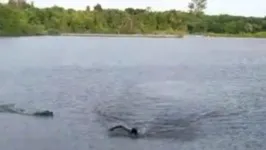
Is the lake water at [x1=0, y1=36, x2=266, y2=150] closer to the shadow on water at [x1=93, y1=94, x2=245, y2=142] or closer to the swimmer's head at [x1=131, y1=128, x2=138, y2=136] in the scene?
the shadow on water at [x1=93, y1=94, x2=245, y2=142]

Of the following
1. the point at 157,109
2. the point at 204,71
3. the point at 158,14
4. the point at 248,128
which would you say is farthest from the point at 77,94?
the point at 158,14

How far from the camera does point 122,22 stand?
226ft

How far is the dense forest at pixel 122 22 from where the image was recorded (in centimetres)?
6431

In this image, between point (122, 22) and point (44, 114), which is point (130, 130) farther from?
point (122, 22)

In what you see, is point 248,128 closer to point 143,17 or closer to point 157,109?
point 157,109

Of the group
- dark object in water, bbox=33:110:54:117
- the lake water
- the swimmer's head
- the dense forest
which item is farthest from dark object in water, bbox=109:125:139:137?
the dense forest

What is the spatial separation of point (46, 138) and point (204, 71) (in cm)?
1436

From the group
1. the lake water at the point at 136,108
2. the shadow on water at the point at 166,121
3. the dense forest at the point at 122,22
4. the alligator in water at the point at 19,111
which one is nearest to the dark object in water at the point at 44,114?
the alligator in water at the point at 19,111

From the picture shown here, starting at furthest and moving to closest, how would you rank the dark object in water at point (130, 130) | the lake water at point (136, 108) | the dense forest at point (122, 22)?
the dense forest at point (122, 22) → the dark object in water at point (130, 130) → the lake water at point (136, 108)

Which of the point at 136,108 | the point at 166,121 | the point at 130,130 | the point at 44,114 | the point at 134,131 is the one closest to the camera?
the point at 134,131

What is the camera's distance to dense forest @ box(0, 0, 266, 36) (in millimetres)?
64312

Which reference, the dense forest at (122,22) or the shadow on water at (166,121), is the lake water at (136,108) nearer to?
the shadow on water at (166,121)

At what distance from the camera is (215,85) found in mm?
19125

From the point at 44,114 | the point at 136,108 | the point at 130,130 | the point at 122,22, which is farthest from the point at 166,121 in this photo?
the point at 122,22
